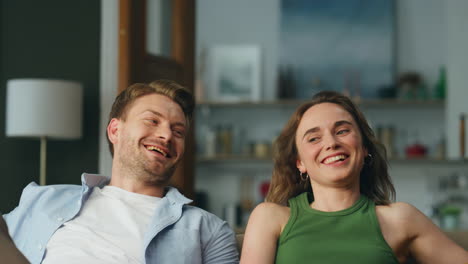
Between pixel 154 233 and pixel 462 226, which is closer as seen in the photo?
pixel 154 233

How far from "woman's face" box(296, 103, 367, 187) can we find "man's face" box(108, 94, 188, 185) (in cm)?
44

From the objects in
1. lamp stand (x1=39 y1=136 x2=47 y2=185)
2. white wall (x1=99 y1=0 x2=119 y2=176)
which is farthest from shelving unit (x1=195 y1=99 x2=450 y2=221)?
lamp stand (x1=39 y1=136 x2=47 y2=185)

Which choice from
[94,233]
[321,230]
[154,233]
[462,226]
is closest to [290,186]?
[321,230]

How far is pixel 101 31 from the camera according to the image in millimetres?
4195

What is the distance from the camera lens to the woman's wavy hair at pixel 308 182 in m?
2.22

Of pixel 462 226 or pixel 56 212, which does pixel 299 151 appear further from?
pixel 462 226

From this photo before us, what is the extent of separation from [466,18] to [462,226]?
198cm

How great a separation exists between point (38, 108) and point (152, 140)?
1.85 meters

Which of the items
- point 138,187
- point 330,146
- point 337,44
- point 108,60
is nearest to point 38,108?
point 108,60

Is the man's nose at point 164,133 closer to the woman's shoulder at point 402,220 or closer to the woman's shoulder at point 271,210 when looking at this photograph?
the woman's shoulder at point 271,210

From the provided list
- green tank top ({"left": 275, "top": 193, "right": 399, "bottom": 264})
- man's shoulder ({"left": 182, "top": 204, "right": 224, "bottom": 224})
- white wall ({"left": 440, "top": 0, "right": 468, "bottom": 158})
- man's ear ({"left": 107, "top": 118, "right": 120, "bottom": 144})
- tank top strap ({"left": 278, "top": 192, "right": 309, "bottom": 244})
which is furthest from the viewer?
white wall ({"left": 440, "top": 0, "right": 468, "bottom": 158})

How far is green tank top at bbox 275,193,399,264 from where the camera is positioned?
1954mm

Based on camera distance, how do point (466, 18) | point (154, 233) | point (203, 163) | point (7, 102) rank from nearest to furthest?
point (154, 233)
point (7, 102)
point (466, 18)
point (203, 163)

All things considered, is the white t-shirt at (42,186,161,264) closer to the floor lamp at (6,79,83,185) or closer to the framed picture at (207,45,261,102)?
the floor lamp at (6,79,83,185)
